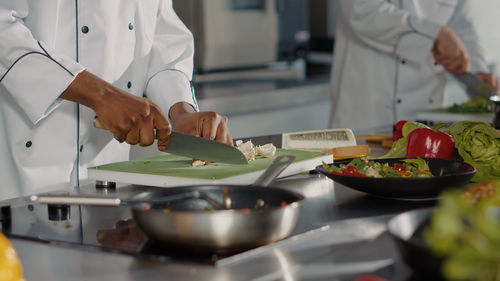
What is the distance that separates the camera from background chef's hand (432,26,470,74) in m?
2.35

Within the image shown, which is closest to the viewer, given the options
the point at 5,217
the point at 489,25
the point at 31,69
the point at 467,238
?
the point at 467,238

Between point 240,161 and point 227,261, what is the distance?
526 mm

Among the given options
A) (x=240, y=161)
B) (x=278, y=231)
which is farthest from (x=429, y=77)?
(x=278, y=231)

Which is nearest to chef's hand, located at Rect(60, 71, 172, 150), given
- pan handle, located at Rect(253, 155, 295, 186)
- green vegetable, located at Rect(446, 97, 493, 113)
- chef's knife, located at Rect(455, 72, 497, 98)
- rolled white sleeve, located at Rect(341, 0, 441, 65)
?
pan handle, located at Rect(253, 155, 295, 186)

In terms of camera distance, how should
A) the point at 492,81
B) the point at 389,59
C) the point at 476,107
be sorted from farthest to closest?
1. the point at 389,59
2. the point at 492,81
3. the point at 476,107

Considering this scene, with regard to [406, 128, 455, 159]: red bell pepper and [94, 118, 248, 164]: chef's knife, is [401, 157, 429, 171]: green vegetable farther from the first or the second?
[94, 118, 248, 164]: chef's knife

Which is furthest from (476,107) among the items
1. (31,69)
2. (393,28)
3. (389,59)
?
(31,69)

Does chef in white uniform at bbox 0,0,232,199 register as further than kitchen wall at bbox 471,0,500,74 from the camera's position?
No

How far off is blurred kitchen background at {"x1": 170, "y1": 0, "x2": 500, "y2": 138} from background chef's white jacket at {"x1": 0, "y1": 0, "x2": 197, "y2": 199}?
934 millimetres

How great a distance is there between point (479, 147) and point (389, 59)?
160 centimetres

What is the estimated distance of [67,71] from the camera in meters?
1.25

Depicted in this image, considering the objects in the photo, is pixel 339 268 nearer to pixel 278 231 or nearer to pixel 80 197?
pixel 278 231

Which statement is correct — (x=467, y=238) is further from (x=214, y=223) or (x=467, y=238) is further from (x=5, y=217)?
(x=5, y=217)

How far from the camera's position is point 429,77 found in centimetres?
272
